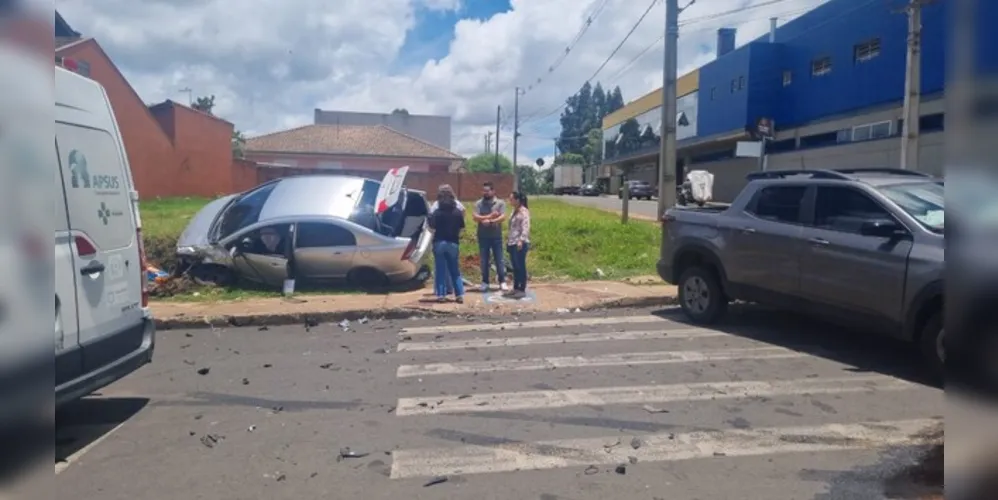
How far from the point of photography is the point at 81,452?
4902mm

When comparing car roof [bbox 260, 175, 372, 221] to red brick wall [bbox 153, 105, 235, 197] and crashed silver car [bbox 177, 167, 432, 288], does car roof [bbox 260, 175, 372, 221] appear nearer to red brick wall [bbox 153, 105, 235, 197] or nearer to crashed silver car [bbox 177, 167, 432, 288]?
crashed silver car [bbox 177, 167, 432, 288]

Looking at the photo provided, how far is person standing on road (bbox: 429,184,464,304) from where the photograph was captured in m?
10.5

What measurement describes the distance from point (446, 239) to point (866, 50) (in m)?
26.1

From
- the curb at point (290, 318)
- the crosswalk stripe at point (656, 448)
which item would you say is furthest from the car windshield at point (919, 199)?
the curb at point (290, 318)

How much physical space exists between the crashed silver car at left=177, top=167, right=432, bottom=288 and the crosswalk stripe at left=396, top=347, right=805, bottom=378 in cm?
463

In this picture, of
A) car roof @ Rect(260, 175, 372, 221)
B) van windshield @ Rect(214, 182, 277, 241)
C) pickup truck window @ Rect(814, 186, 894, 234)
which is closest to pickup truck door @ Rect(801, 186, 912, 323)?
pickup truck window @ Rect(814, 186, 894, 234)

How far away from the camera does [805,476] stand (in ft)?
14.0

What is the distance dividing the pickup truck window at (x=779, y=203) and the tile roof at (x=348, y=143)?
4593cm

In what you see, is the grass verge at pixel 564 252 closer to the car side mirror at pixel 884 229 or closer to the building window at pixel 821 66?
the car side mirror at pixel 884 229

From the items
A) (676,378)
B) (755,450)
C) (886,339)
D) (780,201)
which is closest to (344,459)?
(755,450)

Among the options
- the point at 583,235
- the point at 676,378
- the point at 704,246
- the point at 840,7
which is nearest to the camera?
the point at 676,378

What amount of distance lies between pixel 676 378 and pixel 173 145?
31845 mm

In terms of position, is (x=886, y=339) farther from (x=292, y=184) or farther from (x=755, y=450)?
(x=292, y=184)

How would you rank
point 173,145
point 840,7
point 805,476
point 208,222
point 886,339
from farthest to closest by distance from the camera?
point 173,145
point 840,7
point 208,222
point 886,339
point 805,476
